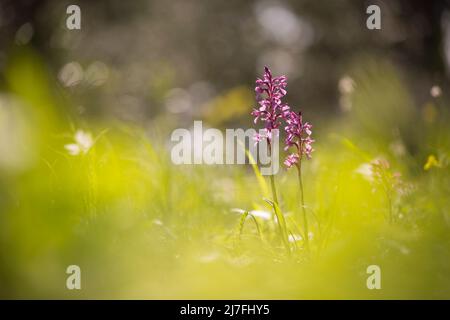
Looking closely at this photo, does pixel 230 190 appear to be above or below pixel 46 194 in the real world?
above

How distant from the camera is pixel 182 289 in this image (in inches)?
77.0

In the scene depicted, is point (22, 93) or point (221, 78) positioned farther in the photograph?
point (221, 78)

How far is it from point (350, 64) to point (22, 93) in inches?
333

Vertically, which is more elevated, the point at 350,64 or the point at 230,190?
the point at 350,64

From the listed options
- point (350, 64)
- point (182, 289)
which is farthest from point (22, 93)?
point (350, 64)

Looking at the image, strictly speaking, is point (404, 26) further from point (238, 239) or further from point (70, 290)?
point (70, 290)

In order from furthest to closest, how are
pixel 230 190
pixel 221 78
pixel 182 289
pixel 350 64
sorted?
pixel 221 78, pixel 350 64, pixel 230 190, pixel 182 289
